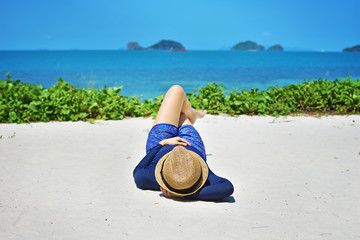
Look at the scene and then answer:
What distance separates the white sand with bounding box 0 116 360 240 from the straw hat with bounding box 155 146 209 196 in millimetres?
219

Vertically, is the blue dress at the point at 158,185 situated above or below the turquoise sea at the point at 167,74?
below

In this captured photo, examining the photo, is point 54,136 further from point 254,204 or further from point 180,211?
point 254,204

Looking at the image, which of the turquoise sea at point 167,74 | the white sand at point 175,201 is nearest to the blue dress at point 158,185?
the white sand at point 175,201

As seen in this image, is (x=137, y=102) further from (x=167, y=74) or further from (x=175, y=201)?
(x=167, y=74)

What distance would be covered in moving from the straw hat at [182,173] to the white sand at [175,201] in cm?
22

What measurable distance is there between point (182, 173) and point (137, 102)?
543cm

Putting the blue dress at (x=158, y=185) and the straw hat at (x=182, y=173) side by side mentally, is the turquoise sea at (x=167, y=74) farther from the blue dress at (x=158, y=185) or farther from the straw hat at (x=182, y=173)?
the straw hat at (x=182, y=173)

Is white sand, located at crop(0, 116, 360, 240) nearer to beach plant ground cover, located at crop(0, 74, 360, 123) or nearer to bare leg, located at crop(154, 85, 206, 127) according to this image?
beach plant ground cover, located at crop(0, 74, 360, 123)

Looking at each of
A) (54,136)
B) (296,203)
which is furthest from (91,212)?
(54,136)

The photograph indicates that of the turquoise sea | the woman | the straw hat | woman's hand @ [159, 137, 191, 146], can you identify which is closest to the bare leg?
the woman

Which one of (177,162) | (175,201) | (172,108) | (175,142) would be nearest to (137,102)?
(172,108)

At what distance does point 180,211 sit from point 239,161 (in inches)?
74.5

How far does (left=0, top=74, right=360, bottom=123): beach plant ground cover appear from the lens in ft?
25.2

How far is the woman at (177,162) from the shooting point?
347cm
